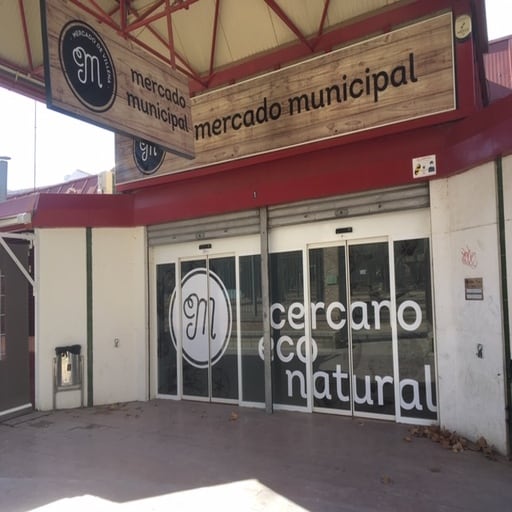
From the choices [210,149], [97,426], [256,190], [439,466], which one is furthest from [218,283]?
[439,466]

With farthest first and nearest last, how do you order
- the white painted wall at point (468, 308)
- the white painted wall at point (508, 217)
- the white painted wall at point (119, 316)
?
the white painted wall at point (119, 316) → the white painted wall at point (468, 308) → the white painted wall at point (508, 217)

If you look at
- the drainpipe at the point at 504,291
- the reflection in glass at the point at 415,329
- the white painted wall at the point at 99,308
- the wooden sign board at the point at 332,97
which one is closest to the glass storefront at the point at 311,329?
the reflection in glass at the point at 415,329

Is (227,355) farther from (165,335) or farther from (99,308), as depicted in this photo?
(99,308)

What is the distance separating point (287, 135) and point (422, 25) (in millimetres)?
2123

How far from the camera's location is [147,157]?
8250mm

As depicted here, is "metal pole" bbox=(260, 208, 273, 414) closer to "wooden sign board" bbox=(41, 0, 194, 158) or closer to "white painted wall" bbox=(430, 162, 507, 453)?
"wooden sign board" bbox=(41, 0, 194, 158)

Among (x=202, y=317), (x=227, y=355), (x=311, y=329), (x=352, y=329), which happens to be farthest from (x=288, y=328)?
(x=202, y=317)

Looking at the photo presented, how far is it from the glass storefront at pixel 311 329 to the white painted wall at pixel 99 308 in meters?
0.40

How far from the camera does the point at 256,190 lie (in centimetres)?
702

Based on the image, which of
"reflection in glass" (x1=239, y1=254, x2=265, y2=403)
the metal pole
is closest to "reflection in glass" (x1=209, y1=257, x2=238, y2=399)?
"reflection in glass" (x1=239, y1=254, x2=265, y2=403)

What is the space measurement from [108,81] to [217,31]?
348 cm

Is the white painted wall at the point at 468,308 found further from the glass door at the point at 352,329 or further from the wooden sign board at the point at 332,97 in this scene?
the wooden sign board at the point at 332,97

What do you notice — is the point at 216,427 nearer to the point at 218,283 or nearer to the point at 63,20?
the point at 218,283

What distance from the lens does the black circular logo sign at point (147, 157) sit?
8102mm
